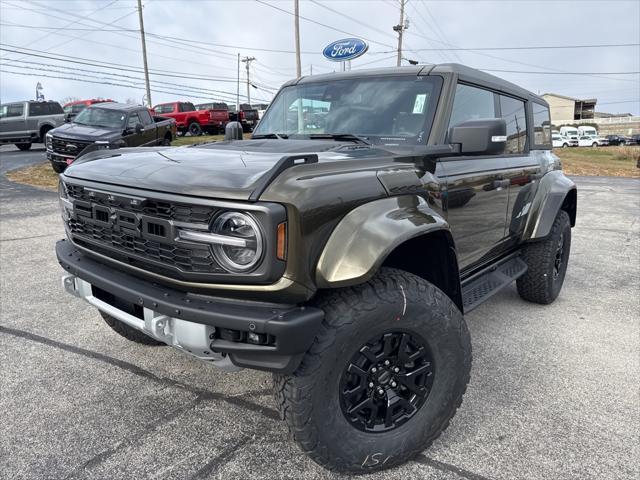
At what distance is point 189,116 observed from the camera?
81.0 ft

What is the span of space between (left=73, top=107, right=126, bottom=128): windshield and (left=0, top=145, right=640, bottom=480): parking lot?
8.86 metres

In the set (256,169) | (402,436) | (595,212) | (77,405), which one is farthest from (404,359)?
(595,212)

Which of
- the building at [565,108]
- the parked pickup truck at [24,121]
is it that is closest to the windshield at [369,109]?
the parked pickup truck at [24,121]

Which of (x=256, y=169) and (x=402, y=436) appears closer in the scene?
(x=256, y=169)

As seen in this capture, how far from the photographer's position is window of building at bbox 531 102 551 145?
436 cm

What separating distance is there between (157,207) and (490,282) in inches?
93.6

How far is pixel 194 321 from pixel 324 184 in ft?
2.32

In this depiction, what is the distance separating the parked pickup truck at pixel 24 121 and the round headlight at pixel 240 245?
64.6ft

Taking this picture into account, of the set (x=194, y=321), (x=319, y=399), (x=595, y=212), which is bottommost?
(x=595, y=212)

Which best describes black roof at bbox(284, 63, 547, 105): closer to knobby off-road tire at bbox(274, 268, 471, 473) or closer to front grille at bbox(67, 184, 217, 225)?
knobby off-road tire at bbox(274, 268, 471, 473)

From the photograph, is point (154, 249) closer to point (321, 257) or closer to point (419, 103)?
point (321, 257)

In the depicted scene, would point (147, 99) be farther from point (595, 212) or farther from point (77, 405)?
point (77, 405)

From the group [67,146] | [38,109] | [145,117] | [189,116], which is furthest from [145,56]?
[67,146]

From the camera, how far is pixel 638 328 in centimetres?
382
